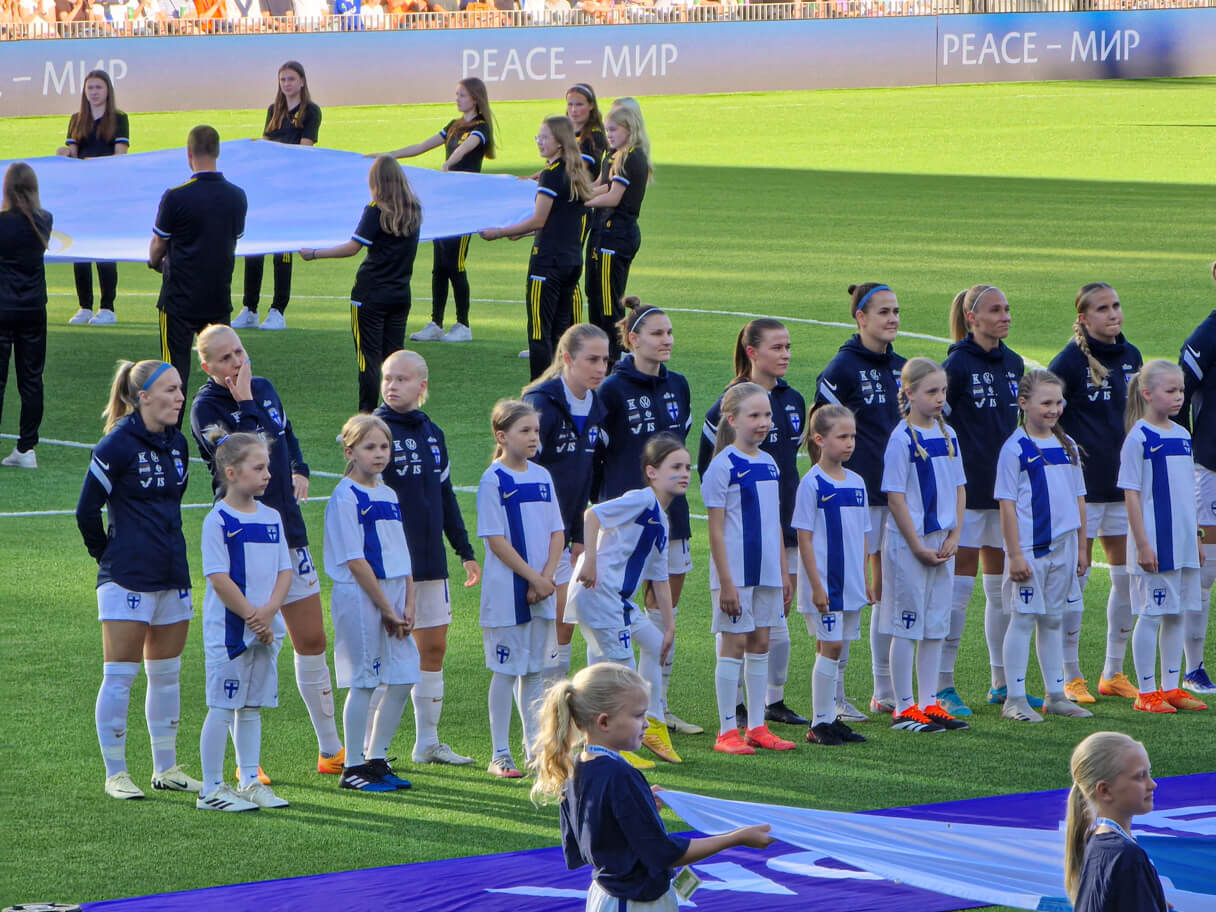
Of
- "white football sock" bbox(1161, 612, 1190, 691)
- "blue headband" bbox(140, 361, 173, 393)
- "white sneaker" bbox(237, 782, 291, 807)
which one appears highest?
"blue headband" bbox(140, 361, 173, 393)

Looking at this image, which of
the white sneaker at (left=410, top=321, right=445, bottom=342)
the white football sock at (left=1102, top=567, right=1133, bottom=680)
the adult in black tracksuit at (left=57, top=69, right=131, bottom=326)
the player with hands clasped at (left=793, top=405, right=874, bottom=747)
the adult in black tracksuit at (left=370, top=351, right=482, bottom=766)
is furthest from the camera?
the adult in black tracksuit at (left=57, top=69, right=131, bottom=326)

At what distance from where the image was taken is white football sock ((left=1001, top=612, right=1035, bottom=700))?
26.2ft

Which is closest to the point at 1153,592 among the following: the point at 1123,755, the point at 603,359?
the point at 603,359

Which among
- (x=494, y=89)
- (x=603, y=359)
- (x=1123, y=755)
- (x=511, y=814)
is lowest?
(x=511, y=814)

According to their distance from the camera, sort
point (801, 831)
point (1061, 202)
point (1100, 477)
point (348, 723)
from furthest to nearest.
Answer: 1. point (1061, 202)
2. point (1100, 477)
3. point (348, 723)
4. point (801, 831)

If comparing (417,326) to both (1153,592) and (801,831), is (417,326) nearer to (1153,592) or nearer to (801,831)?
(1153,592)

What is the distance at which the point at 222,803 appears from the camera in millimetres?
6812

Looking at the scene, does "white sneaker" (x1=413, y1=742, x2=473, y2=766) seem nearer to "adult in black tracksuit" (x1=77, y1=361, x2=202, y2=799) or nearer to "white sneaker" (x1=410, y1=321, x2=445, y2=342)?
"adult in black tracksuit" (x1=77, y1=361, x2=202, y2=799)

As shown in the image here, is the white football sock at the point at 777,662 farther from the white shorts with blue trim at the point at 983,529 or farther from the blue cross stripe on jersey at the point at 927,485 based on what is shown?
the white shorts with blue trim at the point at 983,529

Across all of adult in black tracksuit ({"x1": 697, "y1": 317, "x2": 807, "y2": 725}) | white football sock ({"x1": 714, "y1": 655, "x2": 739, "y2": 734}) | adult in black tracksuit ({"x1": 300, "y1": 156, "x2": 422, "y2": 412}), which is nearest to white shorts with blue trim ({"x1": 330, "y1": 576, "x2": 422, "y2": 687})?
white football sock ({"x1": 714, "y1": 655, "x2": 739, "y2": 734})

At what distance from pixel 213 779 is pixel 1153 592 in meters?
4.31

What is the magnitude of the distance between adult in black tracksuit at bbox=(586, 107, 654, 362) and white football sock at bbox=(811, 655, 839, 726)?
22.5ft

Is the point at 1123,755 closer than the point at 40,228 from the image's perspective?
Yes

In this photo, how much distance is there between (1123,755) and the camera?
435 cm
